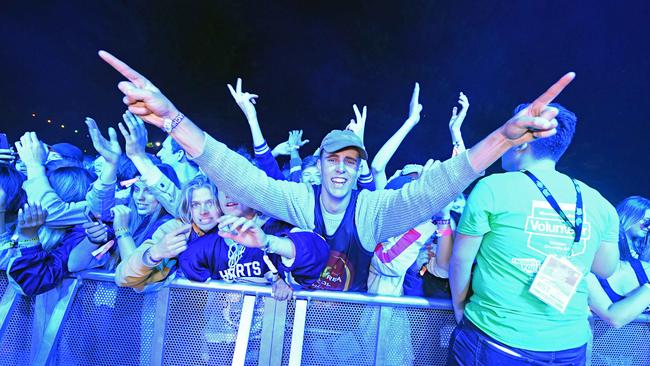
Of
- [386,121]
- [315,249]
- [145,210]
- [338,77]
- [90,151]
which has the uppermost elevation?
[338,77]

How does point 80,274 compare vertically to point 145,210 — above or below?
below

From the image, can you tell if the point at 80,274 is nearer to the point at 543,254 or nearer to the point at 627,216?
the point at 543,254

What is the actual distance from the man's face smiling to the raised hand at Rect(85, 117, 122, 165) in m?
1.35

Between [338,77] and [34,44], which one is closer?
[34,44]

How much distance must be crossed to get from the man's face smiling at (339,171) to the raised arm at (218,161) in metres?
0.13

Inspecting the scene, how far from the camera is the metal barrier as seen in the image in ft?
4.68

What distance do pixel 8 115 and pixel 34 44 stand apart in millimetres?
2640

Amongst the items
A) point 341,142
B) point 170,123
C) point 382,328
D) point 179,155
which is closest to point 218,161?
point 170,123

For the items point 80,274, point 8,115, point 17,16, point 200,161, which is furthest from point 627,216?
point 8,115

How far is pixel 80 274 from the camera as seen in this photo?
58.5 inches

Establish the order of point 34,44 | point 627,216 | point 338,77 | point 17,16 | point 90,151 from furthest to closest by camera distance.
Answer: point 90,151, point 338,77, point 34,44, point 17,16, point 627,216

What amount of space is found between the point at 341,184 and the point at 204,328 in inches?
→ 37.1

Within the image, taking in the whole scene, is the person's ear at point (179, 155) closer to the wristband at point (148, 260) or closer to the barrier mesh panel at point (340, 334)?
the wristband at point (148, 260)

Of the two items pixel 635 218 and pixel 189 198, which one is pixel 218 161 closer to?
pixel 189 198
